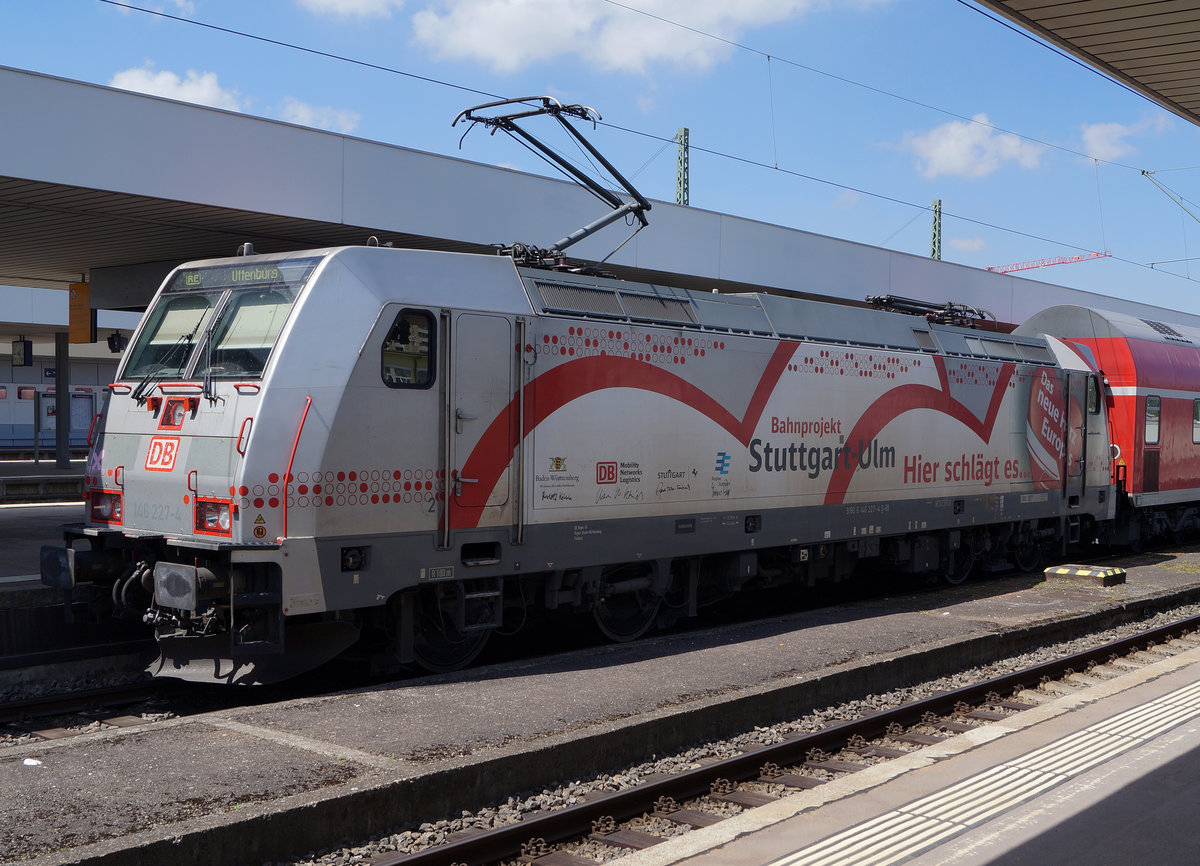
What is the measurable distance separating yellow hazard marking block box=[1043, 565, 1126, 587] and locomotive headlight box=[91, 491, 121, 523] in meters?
11.8

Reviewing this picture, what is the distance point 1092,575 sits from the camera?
46.1ft

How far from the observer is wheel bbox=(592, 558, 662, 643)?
32.8ft

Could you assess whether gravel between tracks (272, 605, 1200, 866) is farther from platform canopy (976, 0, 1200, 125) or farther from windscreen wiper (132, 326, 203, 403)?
platform canopy (976, 0, 1200, 125)

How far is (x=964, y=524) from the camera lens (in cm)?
1429

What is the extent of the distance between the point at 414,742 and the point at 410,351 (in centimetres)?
310

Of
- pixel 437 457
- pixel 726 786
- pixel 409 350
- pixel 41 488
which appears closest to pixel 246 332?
pixel 409 350

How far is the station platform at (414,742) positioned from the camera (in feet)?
15.9

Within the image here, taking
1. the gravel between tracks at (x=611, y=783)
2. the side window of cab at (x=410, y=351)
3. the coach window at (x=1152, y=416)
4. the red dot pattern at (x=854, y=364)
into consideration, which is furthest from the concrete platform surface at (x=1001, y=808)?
the coach window at (x=1152, y=416)

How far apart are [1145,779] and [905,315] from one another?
8218 millimetres

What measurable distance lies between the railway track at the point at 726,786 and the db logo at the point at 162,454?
400 centimetres

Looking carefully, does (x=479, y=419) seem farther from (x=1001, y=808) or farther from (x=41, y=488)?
(x=41, y=488)

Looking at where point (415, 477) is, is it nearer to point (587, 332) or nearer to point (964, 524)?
point (587, 332)

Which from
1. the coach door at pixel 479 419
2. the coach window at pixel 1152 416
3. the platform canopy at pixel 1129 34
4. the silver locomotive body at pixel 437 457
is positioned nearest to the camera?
the silver locomotive body at pixel 437 457

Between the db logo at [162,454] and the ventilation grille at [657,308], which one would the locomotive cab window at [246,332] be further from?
the ventilation grille at [657,308]
